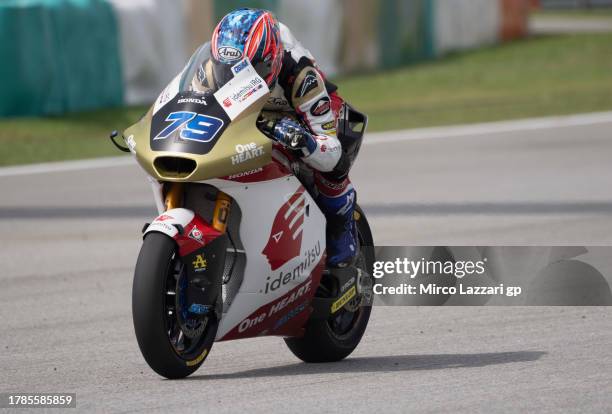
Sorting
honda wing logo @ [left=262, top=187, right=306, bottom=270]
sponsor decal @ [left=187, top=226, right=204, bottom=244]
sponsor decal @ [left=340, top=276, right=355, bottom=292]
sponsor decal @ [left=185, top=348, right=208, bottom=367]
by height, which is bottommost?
sponsor decal @ [left=340, top=276, right=355, bottom=292]

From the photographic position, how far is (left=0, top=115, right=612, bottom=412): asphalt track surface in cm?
506

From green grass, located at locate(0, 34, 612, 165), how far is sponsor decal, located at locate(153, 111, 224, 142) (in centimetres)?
878

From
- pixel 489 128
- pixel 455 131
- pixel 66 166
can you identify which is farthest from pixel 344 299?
pixel 489 128

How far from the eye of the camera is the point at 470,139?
14508mm

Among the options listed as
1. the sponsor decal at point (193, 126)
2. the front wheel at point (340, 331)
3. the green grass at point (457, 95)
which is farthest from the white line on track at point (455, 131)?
the sponsor decal at point (193, 126)

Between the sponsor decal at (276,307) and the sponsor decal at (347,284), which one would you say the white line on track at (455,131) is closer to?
the sponsor decal at (347,284)

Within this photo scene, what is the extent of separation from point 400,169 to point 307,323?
6.91 metres

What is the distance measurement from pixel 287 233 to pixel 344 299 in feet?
1.85

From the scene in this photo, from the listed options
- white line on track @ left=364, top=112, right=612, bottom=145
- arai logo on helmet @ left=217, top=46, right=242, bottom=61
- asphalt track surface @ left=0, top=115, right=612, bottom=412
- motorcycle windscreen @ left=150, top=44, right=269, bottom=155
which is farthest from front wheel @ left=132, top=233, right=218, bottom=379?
white line on track @ left=364, top=112, right=612, bottom=145

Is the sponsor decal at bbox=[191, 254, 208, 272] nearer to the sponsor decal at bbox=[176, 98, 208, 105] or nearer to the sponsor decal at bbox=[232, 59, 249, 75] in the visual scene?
the sponsor decal at bbox=[176, 98, 208, 105]

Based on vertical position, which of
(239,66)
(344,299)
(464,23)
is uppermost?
(239,66)

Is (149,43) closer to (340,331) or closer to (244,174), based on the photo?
(340,331)

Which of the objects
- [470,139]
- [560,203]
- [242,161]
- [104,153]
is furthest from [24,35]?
[242,161]

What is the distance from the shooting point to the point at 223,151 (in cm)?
509
